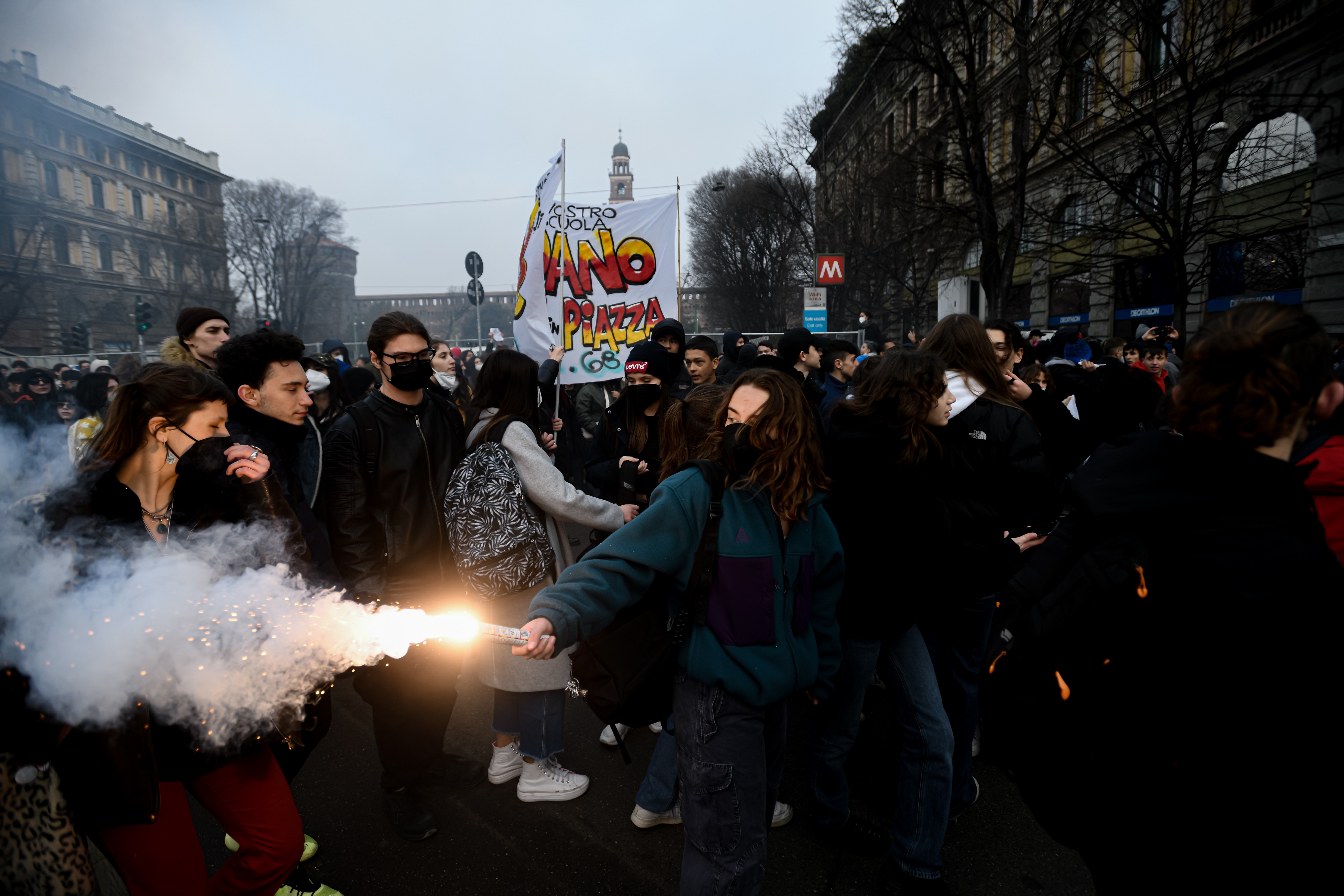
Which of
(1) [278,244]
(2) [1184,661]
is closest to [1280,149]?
(2) [1184,661]

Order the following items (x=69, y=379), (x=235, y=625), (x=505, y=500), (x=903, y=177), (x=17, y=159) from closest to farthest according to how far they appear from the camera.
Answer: (x=235, y=625), (x=505, y=500), (x=17, y=159), (x=69, y=379), (x=903, y=177)

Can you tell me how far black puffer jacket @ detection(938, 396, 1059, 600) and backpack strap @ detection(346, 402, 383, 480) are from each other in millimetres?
2421

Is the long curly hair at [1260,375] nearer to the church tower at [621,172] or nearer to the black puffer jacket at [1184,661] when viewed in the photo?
the black puffer jacket at [1184,661]

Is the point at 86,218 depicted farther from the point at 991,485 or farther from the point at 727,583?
the point at 991,485

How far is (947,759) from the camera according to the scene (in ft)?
8.64

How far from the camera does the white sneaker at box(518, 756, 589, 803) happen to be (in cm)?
344

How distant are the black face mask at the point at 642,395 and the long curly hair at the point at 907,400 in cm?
170

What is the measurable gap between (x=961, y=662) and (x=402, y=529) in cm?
257

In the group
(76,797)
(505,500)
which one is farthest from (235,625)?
(505,500)

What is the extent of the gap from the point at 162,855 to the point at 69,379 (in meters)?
16.0

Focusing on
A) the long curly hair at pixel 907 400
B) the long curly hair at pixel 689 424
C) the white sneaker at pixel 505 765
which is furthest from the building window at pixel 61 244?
the long curly hair at pixel 907 400

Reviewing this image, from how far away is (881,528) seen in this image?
8.69 ft

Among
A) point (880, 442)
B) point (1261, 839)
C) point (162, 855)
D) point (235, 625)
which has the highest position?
point (880, 442)

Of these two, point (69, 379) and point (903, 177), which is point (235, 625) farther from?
point (903, 177)
